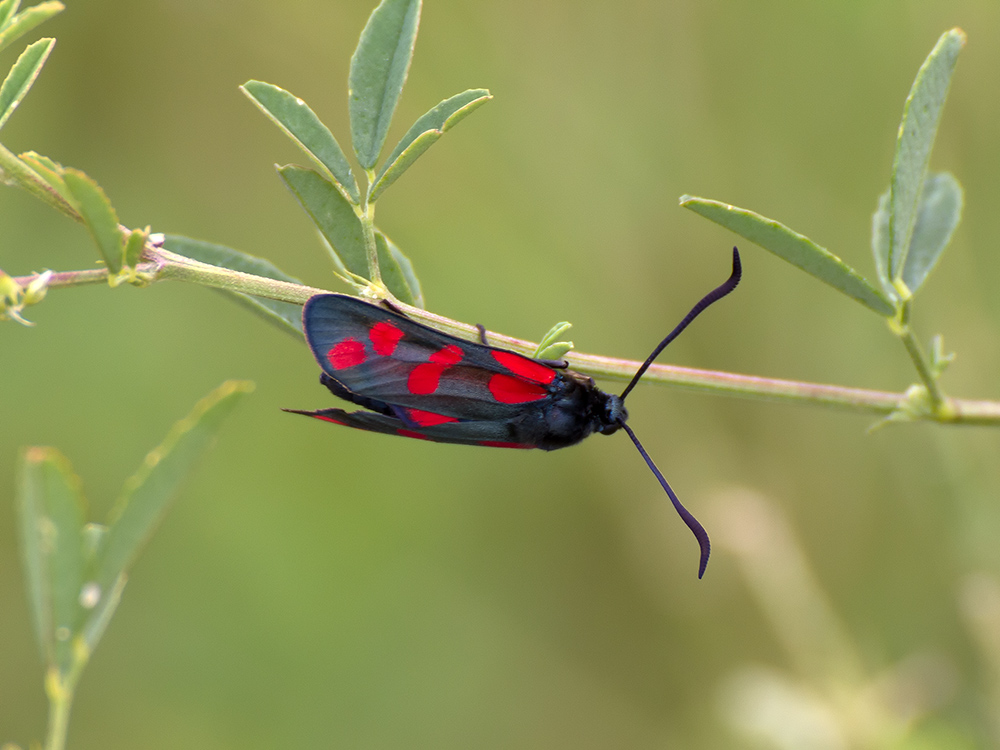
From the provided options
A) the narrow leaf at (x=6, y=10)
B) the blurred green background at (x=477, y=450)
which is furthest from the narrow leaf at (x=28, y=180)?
the blurred green background at (x=477, y=450)

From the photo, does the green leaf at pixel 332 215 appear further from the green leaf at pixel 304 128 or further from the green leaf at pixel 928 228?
the green leaf at pixel 928 228

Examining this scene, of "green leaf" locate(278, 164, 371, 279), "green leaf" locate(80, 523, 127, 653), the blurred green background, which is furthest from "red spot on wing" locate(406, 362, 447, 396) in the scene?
the blurred green background

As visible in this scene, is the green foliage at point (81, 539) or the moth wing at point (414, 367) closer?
the moth wing at point (414, 367)

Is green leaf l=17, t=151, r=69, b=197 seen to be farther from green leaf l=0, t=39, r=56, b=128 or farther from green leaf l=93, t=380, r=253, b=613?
green leaf l=93, t=380, r=253, b=613

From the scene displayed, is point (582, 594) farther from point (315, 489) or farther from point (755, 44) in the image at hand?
point (755, 44)

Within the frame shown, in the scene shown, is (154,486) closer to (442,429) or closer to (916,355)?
(442,429)

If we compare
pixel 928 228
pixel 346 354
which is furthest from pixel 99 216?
pixel 928 228

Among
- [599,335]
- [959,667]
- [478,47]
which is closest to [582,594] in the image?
[599,335]
